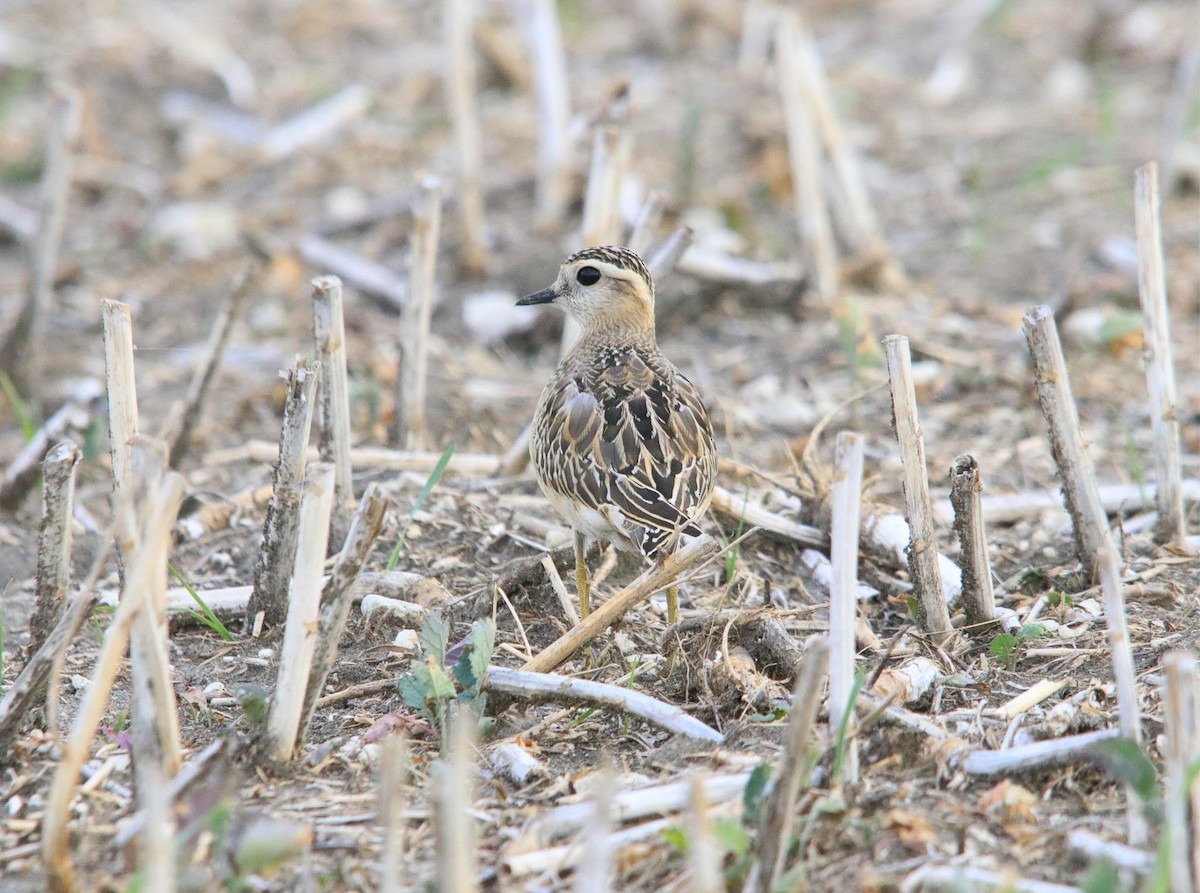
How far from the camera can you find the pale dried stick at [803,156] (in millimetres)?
7781

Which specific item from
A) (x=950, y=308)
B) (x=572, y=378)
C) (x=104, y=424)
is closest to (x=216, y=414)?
(x=104, y=424)

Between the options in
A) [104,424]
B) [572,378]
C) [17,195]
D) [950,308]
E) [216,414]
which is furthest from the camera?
[17,195]

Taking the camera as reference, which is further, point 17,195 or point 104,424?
point 17,195

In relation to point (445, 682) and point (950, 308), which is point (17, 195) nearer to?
point (950, 308)

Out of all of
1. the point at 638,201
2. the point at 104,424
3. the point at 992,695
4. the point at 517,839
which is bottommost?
the point at 517,839

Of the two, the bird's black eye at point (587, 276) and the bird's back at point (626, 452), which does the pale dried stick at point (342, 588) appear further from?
the bird's black eye at point (587, 276)

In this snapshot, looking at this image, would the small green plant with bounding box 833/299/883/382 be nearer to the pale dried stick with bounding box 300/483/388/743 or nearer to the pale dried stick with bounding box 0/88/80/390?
the pale dried stick with bounding box 300/483/388/743

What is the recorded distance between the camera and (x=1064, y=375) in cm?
449

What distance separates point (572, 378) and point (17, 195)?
20.2 ft

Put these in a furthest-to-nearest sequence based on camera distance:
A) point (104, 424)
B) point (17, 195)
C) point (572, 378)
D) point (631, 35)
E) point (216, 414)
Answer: point (631, 35) → point (17, 195) → point (216, 414) → point (104, 424) → point (572, 378)

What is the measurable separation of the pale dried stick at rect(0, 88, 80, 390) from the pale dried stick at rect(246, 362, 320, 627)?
8.98 ft

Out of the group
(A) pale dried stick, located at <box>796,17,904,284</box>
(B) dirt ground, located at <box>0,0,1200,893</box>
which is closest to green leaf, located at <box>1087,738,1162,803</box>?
(B) dirt ground, located at <box>0,0,1200,893</box>

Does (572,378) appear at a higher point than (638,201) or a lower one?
lower

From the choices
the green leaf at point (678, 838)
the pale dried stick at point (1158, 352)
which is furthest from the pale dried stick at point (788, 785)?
the pale dried stick at point (1158, 352)
